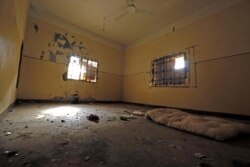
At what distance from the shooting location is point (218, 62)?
283cm

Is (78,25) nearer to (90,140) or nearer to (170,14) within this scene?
(170,14)

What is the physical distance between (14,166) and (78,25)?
469 centimetres

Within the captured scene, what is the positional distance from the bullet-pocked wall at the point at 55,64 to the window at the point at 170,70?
7.17 ft

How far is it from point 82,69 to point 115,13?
2.37 m

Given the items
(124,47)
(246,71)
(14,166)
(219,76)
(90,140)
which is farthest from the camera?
(124,47)

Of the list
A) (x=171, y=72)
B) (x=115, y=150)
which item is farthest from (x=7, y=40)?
(x=171, y=72)

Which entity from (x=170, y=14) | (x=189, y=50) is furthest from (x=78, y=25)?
(x=189, y=50)

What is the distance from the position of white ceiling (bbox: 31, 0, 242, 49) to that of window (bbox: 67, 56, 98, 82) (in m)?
1.25

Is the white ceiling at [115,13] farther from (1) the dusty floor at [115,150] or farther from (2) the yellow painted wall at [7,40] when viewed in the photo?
(1) the dusty floor at [115,150]

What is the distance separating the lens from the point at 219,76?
2787 mm

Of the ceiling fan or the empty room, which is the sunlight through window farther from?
the ceiling fan

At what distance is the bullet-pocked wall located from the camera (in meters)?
3.63

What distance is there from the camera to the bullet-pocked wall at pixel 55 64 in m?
3.63

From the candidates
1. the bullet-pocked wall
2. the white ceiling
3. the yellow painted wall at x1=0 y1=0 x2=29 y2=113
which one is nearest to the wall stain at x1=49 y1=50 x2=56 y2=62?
the bullet-pocked wall
